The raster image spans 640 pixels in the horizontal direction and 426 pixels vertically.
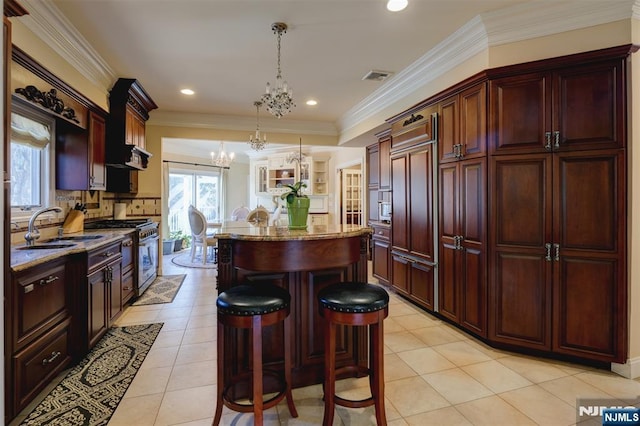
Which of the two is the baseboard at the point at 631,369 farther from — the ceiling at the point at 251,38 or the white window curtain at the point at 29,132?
the white window curtain at the point at 29,132

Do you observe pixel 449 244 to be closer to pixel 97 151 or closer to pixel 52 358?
pixel 52 358

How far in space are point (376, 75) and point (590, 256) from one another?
2.72 metres

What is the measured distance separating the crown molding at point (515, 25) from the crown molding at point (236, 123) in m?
2.76

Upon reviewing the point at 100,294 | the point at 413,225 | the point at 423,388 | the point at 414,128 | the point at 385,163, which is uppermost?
the point at 414,128

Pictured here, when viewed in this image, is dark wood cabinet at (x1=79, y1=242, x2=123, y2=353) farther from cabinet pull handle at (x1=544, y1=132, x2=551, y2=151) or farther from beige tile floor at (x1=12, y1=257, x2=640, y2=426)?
cabinet pull handle at (x1=544, y1=132, x2=551, y2=151)

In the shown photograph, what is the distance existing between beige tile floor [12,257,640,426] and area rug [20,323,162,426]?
0.08 m

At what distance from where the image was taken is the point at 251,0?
7.90 ft

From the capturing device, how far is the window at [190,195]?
Answer: 7.92 meters

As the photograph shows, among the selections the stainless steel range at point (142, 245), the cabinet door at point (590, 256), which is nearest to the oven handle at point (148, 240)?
the stainless steel range at point (142, 245)

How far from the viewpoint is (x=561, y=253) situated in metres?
2.49

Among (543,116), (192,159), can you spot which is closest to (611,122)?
(543,116)

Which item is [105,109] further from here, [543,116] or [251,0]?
[543,116]

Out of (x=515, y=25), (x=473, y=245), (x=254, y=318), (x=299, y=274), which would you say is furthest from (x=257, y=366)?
(x=515, y=25)

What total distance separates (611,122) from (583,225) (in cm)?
75
